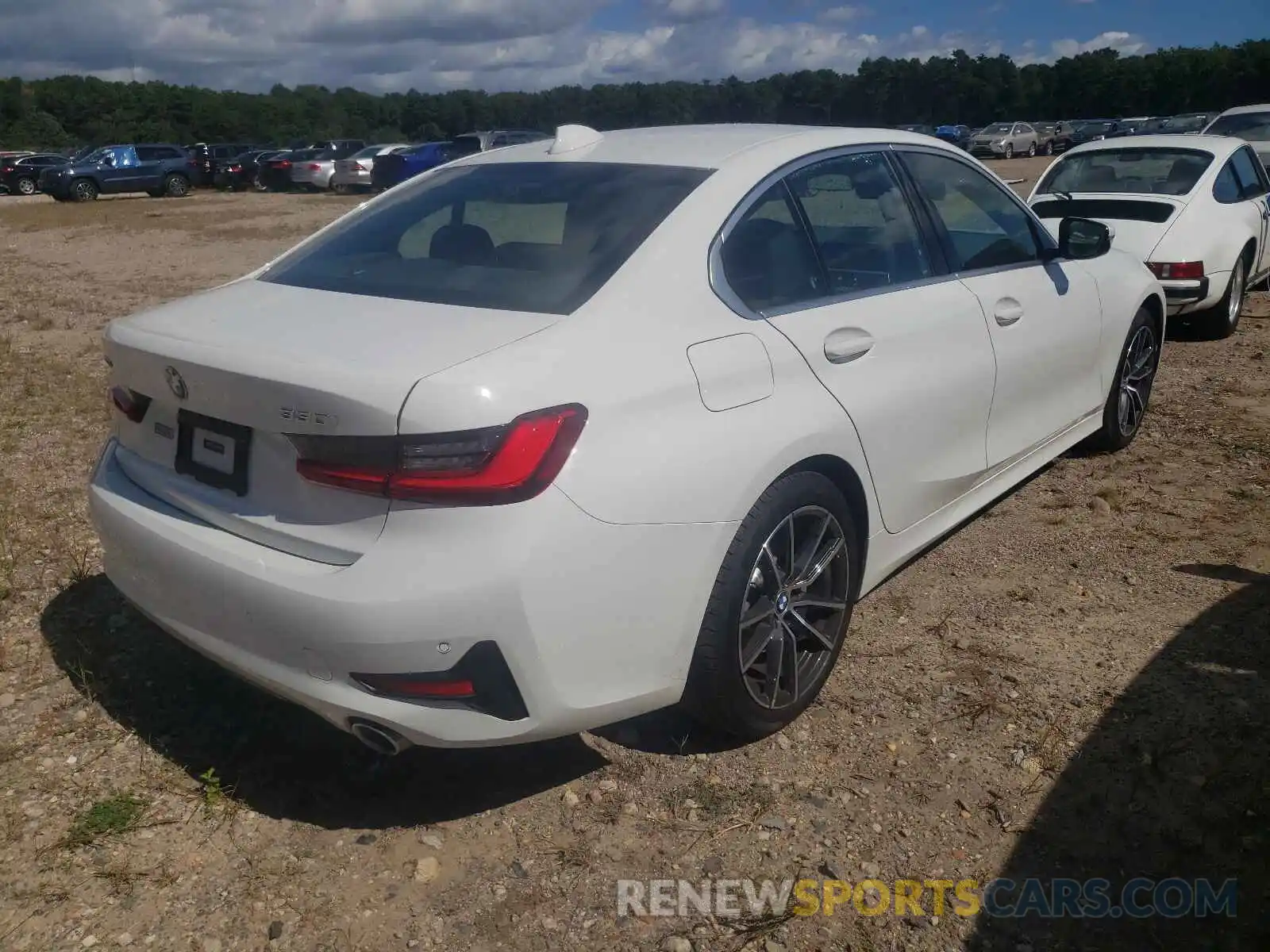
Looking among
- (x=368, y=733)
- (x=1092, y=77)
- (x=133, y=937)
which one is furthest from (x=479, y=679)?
(x=1092, y=77)

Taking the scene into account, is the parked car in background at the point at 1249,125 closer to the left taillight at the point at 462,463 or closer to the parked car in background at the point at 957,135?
the left taillight at the point at 462,463

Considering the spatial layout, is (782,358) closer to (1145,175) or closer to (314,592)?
(314,592)

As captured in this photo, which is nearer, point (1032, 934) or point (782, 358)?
point (1032, 934)

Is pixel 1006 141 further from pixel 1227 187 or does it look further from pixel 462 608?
pixel 462 608

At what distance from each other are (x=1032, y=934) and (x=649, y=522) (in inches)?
48.6

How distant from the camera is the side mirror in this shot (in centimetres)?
440

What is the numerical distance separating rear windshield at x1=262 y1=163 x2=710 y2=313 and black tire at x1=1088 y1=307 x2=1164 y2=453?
2927 millimetres

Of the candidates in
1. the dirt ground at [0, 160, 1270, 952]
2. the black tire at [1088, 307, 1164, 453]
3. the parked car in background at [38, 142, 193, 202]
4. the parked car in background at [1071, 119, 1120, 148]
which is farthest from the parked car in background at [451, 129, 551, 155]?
the parked car in background at [1071, 119, 1120, 148]

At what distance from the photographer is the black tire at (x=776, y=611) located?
107 inches

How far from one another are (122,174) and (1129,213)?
3263 centimetres

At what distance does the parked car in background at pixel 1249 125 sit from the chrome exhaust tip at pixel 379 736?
49.2 ft

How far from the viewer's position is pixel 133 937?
7.82ft

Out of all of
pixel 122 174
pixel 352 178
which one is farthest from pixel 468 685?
pixel 122 174

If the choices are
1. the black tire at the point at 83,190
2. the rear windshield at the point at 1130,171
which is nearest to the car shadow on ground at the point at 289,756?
the rear windshield at the point at 1130,171
